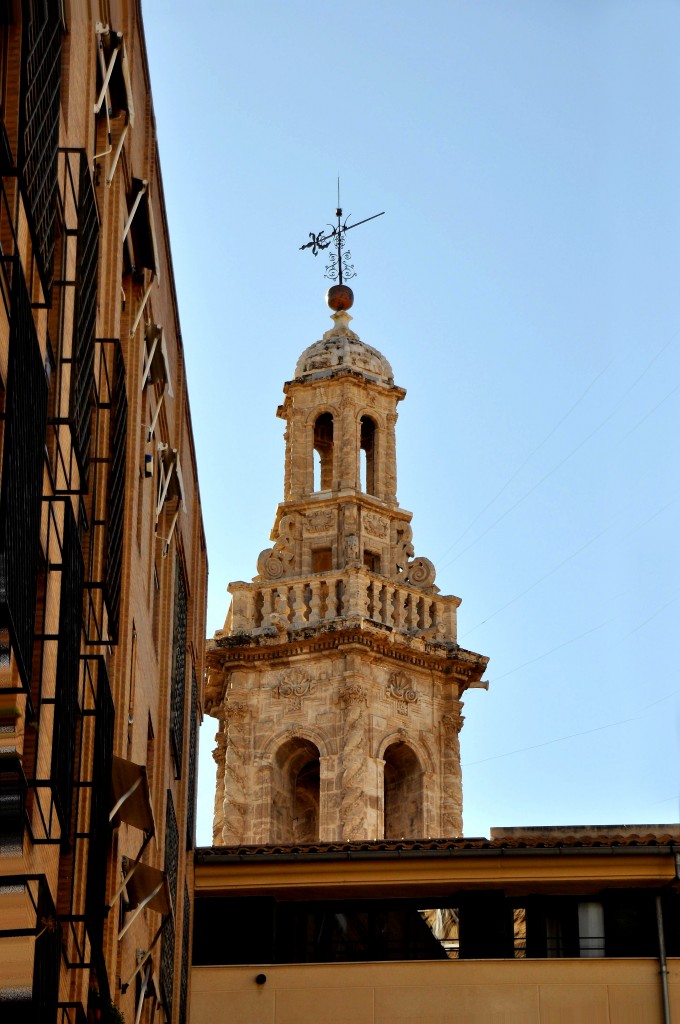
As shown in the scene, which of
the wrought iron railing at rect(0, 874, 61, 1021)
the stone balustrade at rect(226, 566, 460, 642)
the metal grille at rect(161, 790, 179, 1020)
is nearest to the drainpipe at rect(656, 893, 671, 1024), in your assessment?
the metal grille at rect(161, 790, 179, 1020)

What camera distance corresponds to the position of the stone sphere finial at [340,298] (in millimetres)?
57094

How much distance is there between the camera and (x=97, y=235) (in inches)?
763

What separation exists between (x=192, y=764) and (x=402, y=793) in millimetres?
14822

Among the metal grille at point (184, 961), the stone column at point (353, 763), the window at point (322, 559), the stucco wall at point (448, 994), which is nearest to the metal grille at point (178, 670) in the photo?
the metal grille at point (184, 961)

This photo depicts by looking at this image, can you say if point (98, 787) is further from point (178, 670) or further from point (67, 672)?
point (178, 670)

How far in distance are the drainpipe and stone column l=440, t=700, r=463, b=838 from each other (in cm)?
1538

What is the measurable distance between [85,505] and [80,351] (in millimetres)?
1848

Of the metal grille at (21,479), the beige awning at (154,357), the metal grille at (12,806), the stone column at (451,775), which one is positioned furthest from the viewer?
the stone column at (451,775)

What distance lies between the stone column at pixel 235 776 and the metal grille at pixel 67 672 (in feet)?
99.1

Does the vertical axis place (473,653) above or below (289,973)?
above

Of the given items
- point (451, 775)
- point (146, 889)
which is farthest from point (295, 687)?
point (146, 889)

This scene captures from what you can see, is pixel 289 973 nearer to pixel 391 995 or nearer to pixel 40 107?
pixel 391 995

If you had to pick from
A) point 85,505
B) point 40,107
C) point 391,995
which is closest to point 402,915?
point 391,995

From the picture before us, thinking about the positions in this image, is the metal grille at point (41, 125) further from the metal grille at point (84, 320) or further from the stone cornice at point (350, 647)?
the stone cornice at point (350, 647)
